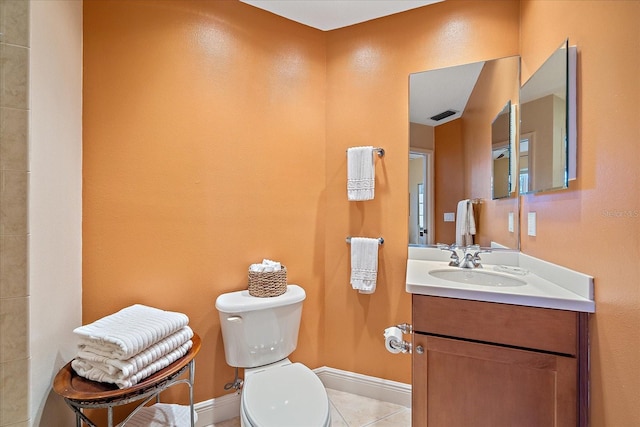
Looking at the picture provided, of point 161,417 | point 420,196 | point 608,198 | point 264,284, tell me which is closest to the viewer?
point 608,198

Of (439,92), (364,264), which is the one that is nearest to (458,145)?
(439,92)

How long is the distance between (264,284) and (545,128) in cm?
147

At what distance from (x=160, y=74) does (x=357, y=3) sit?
46.9 inches

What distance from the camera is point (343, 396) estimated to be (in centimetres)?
189

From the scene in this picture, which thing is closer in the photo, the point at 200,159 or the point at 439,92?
the point at 200,159

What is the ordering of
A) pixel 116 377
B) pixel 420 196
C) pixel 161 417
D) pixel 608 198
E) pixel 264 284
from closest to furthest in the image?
pixel 608 198
pixel 116 377
pixel 161 417
pixel 264 284
pixel 420 196

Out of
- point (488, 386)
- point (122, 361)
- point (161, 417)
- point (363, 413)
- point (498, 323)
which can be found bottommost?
point (363, 413)

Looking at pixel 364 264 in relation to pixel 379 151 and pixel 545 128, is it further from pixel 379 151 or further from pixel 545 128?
pixel 545 128

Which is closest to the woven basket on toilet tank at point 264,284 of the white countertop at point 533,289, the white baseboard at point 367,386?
the white countertop at point 533,289

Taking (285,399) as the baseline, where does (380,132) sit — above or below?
above

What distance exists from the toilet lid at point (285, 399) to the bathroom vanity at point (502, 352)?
1.34 ft

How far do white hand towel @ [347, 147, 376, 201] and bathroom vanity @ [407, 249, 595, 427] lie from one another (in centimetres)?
68

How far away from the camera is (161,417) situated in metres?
1.29

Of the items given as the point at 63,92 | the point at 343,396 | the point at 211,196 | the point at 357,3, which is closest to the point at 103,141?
the point at 63,92
